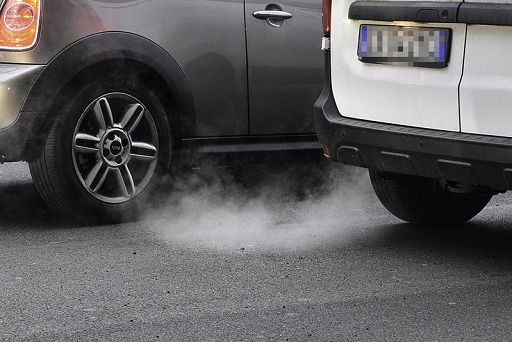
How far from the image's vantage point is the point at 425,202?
637 cm

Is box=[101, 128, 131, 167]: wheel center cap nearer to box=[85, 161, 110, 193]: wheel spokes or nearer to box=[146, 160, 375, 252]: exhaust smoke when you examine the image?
box=[85, 161, 110, 193]: wheel spokes

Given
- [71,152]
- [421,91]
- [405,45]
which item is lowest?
[71,152]

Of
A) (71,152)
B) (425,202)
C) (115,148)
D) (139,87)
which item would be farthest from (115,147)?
(425,202)

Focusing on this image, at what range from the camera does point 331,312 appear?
15.3 ft

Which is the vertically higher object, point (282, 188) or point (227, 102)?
point (227, 102)

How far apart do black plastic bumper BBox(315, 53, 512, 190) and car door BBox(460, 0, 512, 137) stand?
0.07 metres

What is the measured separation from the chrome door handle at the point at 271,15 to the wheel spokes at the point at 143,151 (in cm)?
97

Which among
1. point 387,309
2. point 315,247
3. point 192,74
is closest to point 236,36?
point 192,74

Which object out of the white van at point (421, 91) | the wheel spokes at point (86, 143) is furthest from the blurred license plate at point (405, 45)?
the wheel spokes at point (86, 143)

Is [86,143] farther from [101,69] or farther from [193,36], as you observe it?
[193,36]

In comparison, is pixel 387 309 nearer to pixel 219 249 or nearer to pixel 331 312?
pixel 331 312

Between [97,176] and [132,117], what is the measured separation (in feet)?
1.23

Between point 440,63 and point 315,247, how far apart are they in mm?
1271

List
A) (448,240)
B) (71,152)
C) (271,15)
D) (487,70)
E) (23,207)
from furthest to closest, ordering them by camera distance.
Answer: (23,207) < (271,15) < (71,152) < (448,240) < (487,70)
